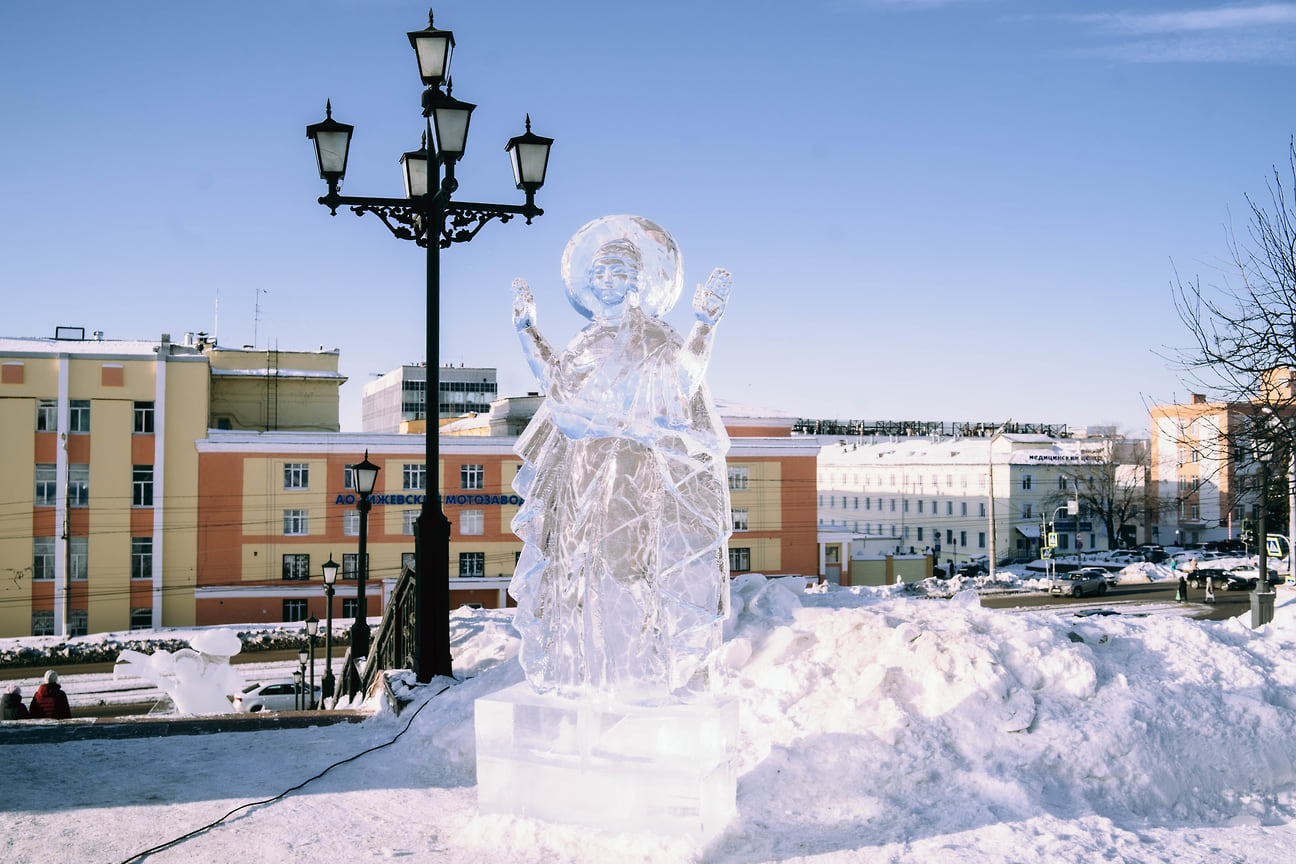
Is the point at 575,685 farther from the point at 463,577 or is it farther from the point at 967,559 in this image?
the point at 967,559

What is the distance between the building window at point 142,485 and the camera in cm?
3125

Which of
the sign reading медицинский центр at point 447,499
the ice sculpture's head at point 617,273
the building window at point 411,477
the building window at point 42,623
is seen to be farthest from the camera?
the building window at point 411,477

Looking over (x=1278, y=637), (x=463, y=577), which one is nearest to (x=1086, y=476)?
(x=463, y=577)

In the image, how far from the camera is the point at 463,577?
1308 inches

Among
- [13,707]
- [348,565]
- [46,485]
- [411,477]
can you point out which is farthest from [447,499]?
[13,707]

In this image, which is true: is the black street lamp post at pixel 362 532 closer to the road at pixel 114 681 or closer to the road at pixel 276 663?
the road at pixel 276 663

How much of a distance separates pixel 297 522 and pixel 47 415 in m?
8.22

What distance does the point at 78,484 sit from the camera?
3106cm

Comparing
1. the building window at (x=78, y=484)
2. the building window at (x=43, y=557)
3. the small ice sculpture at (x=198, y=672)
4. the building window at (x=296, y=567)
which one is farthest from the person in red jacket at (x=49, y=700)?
the building window at (x=43, y=557)

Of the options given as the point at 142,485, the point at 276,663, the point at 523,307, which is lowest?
the point at 276,663

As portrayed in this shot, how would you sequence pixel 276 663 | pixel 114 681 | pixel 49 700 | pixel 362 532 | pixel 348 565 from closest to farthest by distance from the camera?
pixel 49 700
pixel 362 532
pixel 114 681
pixel 276 663
pixel 348 565

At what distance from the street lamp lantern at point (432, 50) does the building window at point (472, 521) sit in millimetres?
26579

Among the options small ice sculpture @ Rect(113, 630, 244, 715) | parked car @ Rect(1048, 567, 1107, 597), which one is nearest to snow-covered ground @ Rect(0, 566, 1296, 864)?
small ice sculpture @ Rect(113, 630, 244, 715)

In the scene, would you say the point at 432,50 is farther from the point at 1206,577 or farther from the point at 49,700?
the point at 1206,577
